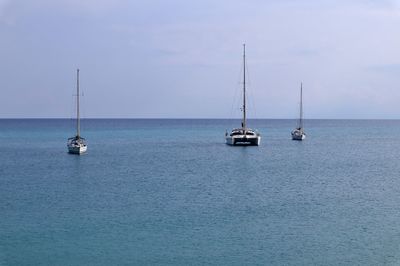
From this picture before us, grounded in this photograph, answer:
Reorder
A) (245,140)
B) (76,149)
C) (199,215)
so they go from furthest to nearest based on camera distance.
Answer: (245,140) < (76,149) < (199,215)

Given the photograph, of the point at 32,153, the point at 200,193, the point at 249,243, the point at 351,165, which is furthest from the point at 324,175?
the point at 32,153

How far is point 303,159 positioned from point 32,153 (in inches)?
1742

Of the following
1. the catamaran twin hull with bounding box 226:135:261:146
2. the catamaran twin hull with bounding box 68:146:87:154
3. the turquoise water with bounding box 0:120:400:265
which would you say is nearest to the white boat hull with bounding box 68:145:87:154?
the catamaran twin hull with bounding box 68:146:87:154

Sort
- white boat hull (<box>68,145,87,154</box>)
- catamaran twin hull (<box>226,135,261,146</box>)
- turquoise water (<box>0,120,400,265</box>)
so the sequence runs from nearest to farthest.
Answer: turquoise water (<box>0,120,400,265</box>) → white boat hull (<box>68,145,87,154</box>) → catamaran twin hull (<box>226,135,261,146</box>)

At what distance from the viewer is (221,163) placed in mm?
79875

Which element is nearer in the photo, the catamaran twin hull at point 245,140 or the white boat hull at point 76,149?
the white boat hull at point 76,149

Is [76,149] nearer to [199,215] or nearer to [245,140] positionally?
[245,140]

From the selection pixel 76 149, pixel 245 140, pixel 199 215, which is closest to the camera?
pixel 199 215

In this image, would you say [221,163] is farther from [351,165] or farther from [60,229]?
[60,229]

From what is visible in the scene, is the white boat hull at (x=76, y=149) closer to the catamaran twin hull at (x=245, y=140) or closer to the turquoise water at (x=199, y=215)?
the turquoise water at (x=199, y=215)

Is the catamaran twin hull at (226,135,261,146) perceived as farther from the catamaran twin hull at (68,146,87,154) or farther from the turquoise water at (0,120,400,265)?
the turquoise water at (0,120,400,265)

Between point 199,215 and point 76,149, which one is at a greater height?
point 76,149

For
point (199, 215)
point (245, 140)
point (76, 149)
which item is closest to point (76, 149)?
point (76, 149)

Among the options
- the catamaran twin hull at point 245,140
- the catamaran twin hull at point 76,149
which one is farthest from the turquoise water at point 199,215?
the catamaran twin hull at point 245,140
